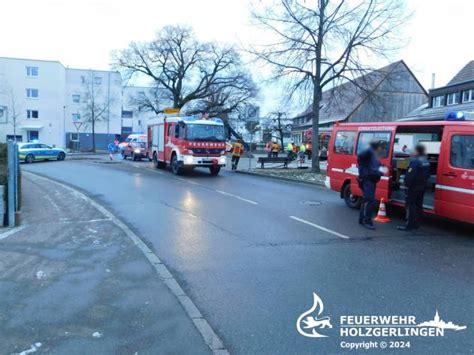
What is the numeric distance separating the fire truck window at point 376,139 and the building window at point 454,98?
31.8 meters

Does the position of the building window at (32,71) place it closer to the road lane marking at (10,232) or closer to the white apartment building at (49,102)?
the white apartment building at (49,102)

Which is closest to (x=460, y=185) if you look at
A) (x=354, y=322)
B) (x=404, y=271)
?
(x=404, y=271)

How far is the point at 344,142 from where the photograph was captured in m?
11.6

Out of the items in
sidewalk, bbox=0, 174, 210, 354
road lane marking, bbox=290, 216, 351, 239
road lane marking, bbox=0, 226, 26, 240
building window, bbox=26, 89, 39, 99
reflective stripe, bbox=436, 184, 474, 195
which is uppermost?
building window, bbox=26, 89, 39, 99

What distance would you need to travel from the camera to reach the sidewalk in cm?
374

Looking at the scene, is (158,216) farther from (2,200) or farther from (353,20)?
(353,20)

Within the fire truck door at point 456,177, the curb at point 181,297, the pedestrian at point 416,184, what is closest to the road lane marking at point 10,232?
the curb at point 181,297

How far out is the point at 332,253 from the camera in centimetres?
673

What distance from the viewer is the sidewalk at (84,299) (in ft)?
12.3

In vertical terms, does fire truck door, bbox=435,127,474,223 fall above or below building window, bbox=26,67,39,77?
below

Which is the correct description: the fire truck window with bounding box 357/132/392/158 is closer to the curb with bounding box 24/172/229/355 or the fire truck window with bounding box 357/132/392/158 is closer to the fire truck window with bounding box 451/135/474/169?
the fire truck window with bounding box 451/135/474/169

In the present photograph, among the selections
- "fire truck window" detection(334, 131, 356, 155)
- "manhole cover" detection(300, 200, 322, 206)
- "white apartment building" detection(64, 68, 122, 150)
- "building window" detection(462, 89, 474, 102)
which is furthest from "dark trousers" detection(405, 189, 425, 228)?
"white apartment building" detection(64, 68, 122, 150)

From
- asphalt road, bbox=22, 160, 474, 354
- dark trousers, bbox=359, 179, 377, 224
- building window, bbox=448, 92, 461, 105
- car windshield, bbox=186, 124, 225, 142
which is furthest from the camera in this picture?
building window, bbox=448, 92, 461, 105

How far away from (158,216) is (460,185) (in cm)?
636
